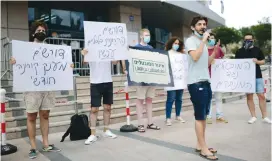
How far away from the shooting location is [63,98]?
7.46 meters

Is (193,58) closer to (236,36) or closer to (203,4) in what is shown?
(203,4)

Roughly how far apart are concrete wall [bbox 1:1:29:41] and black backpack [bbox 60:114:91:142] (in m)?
7.64

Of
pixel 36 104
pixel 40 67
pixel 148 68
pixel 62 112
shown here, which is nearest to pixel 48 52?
pixel 40 67

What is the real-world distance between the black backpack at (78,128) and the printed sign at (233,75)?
301 centimetres

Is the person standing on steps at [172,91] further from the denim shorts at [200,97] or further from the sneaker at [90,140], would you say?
the denim shorts at [200,97]

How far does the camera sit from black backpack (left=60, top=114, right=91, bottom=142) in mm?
5207

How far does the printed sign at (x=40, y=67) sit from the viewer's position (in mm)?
4195

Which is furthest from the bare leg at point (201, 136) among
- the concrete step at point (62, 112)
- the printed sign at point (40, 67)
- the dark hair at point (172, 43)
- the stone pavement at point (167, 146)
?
the concrete step at point (62, 112)

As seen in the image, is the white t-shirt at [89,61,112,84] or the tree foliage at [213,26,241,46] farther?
the tree foliage at [213,26,241,46]

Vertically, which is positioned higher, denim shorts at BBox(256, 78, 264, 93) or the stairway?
denim shorts at BBox(256, 78, 264, 93)

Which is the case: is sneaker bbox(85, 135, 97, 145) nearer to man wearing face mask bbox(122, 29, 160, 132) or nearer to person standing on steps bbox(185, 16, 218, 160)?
man wearing face mask bbox(122, 29, 160, 132)

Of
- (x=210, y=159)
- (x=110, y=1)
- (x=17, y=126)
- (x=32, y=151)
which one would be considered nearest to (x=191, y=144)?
(x=210, y=159)

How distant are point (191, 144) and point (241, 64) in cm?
258

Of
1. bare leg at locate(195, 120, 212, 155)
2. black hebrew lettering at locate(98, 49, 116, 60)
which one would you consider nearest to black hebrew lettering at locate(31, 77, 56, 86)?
black hebrew lettering at locate(98, 49, 116, 60)
